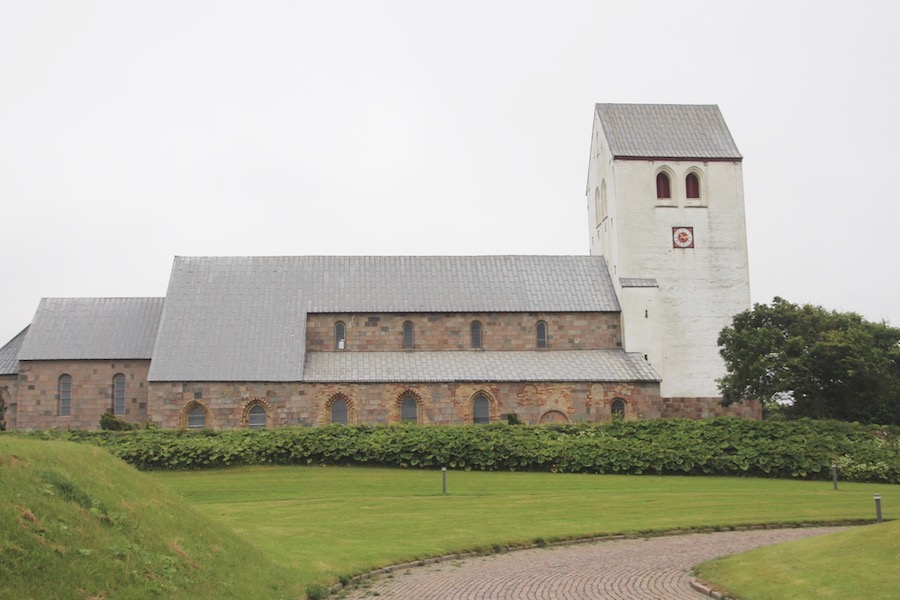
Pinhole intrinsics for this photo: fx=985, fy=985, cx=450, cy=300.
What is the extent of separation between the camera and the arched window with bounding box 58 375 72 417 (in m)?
47.6

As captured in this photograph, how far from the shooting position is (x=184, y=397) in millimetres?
45219

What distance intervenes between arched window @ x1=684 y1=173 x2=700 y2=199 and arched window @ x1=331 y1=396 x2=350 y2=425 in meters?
20.9

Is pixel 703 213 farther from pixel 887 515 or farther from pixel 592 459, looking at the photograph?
pixel 887 515

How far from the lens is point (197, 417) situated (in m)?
45.6

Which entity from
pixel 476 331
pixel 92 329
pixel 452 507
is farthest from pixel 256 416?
pixel 452 507

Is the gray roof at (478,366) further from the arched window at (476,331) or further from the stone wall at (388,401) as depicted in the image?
the arched window at (476,331)

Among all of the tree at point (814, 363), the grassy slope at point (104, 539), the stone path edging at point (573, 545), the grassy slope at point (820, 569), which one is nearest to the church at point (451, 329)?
the tree at point (814, 363)

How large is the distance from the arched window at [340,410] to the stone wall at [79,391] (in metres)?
9.47

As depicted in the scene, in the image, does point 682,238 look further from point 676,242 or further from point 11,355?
point 11,355

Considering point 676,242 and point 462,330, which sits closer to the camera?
point 462,330

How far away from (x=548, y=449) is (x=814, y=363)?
14.4m

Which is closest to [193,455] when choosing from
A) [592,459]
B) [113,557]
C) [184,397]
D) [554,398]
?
[184,397]

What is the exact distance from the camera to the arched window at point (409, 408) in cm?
4634

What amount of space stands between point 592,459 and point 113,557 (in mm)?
25628
